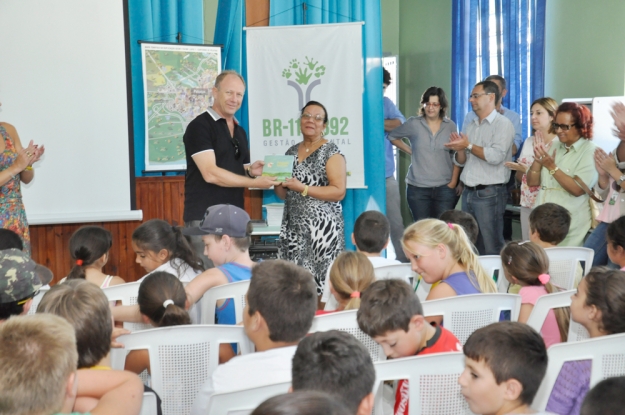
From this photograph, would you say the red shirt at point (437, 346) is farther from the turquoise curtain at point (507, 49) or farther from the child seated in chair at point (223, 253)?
the turquoise curtain at point (507, 49)

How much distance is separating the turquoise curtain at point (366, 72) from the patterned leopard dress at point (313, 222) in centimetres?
143

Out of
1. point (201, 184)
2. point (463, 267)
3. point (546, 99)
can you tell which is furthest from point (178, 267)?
point (546, 99)

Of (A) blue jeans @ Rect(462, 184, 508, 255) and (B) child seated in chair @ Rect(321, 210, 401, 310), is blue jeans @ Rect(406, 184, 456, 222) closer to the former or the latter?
(A) blue jeans @ Rect(462, 184, 508, 255)

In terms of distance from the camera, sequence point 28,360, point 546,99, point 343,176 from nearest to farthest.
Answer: point 28,360 → point 343,176 → point 546,99

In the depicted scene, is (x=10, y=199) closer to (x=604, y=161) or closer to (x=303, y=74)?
(x=303, y=74)

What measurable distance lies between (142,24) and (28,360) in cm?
535

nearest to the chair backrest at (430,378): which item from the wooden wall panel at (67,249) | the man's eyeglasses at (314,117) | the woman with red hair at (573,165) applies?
the man's eyeglasses at (314,117)

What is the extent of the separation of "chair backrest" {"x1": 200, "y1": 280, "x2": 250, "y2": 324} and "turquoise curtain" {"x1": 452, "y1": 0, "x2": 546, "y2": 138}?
4088 millimetres

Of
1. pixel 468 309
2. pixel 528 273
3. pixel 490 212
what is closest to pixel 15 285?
pixel 468 309

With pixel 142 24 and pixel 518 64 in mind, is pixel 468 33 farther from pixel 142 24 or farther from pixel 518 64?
pixel 142 24

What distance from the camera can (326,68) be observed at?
542 cm

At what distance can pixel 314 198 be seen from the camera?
4137 mm

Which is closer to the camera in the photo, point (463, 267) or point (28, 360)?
point (28, 360)

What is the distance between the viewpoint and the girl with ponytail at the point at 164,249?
2928 mm
